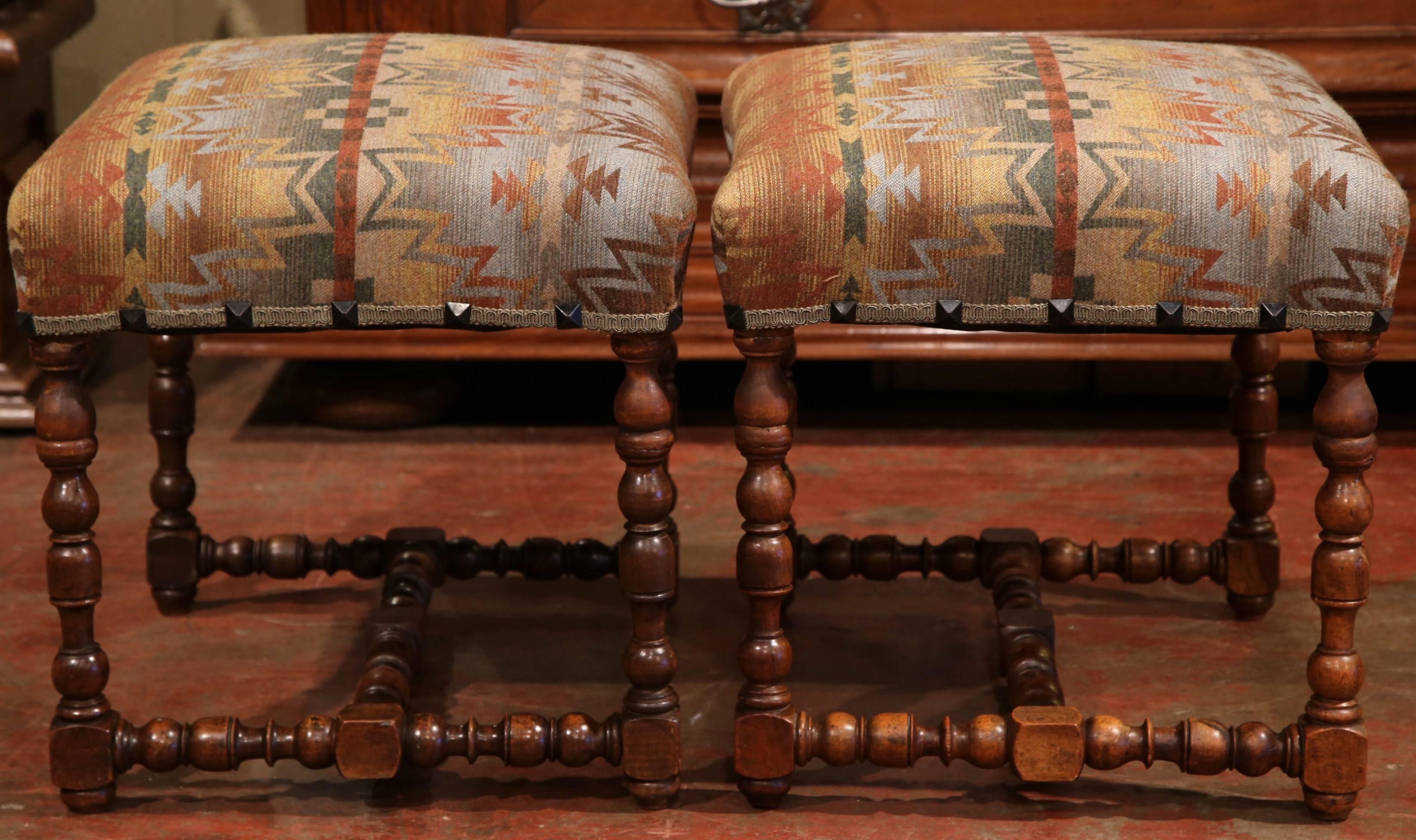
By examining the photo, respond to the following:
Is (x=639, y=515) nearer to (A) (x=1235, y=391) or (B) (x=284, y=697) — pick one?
(B) (x=284, y=697)

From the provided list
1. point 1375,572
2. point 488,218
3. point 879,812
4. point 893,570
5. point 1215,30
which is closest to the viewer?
point 488,218

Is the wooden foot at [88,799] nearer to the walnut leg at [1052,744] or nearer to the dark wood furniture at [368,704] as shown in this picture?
the dark wood furniture at [368,704]

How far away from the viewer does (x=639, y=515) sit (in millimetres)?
1287

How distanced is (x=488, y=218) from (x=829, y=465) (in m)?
Result: 1.12

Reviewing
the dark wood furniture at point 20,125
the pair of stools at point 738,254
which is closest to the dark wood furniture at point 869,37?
the dark wood furniture at point 20,125

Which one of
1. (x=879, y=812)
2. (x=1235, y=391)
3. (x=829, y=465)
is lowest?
(x=829, y=465)

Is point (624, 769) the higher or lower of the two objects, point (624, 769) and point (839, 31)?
the lower

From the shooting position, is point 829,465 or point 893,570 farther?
point 829,465

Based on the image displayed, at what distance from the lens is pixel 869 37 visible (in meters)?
2.16

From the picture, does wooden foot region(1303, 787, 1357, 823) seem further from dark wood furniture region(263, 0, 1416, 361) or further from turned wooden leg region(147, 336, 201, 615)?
turned wooden leg region(147, 336, 201, 615)

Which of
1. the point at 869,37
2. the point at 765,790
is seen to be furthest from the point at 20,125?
the point at 765,790

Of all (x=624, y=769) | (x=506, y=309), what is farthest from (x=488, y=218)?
(x=624, y=769)

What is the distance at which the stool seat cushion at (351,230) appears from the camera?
4.04 feet

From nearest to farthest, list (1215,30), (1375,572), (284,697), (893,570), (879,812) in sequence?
1. (879,812)
2. (284,697)
3. (893,570)
4. (1375,572)
5. (1215,30)
